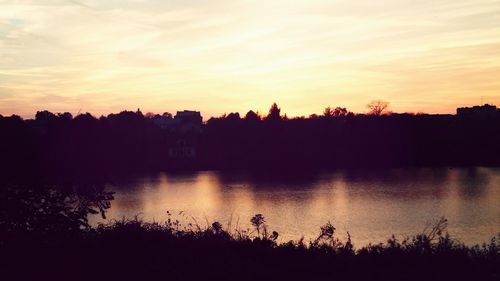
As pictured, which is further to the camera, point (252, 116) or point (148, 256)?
point (252, 116)

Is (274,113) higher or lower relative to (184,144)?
higher

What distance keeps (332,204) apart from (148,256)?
34.0 m

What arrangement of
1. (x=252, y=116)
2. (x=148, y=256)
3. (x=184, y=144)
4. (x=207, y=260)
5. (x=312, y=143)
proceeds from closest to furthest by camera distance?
(x=207, y=260) → (x=148, y=256) → (x=312, y=143) → (x=184, y=144) → (x=252, y=116)

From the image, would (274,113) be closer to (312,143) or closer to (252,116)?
(252,116)

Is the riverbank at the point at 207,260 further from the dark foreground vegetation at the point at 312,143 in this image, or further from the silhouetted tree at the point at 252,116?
the silhouetted tree at the point at 252,116

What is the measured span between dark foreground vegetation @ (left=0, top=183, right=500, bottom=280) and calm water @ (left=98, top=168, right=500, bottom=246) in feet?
22.8

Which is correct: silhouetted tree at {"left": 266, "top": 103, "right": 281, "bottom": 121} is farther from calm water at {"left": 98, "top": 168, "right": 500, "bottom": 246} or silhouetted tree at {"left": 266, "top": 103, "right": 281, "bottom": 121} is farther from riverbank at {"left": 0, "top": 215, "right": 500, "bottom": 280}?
riverbank at {"left": 0, "top": 215, "right": 500, "bottom": 280}

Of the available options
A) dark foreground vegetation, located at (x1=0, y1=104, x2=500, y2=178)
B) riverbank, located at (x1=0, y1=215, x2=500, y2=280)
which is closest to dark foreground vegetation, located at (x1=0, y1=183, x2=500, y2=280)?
riverbank, located at (x1=0, y1=215, x2=500, y2=280)

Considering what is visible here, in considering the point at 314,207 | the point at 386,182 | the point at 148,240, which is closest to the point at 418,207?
the point at 314,207

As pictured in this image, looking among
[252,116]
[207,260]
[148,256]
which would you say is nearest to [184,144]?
[252,116]

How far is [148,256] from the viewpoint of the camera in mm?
Result: 11023

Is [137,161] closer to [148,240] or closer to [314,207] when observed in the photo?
[314,207]

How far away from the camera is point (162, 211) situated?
43.1 metres

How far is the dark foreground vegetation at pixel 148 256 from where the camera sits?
30.5 ft
